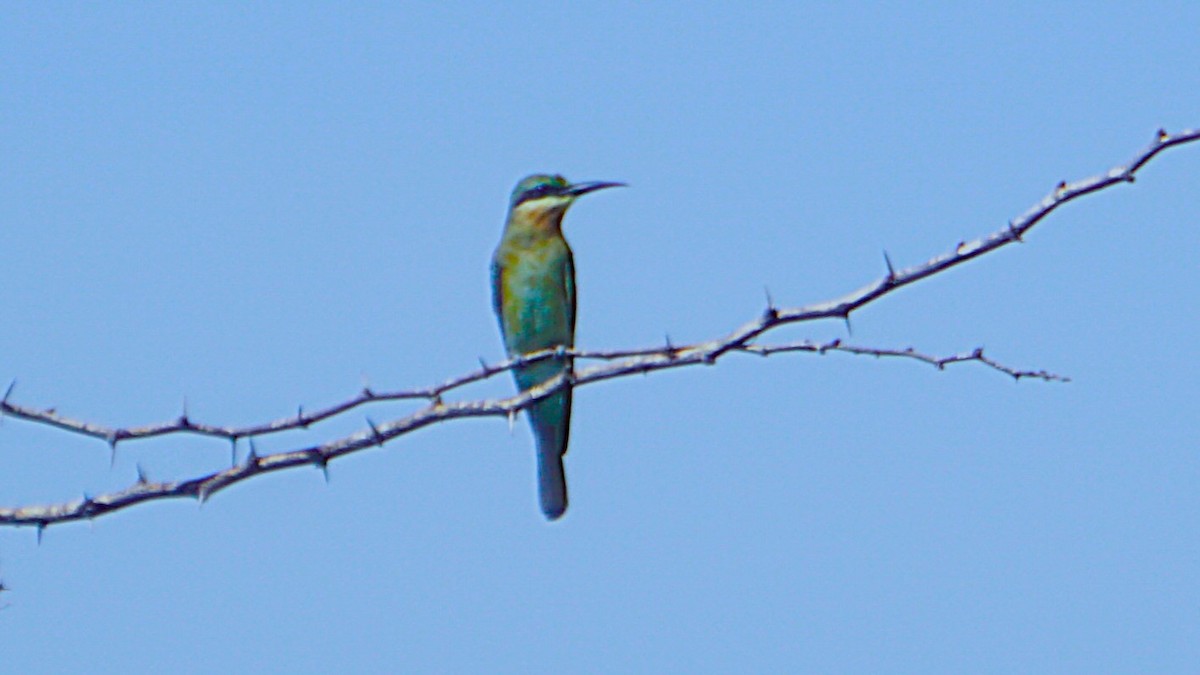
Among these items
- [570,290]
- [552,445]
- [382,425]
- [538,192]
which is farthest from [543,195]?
[382,425]

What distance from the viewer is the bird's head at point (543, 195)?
8.98 metres

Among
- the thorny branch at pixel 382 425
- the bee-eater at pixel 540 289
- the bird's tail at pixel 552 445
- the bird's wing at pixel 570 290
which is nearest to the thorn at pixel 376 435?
the thorny branch at pixel 382 425

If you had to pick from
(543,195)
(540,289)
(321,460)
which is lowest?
(321,460)

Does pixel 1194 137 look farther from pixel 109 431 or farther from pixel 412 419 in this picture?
pixel 109 431

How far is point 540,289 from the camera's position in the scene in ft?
29.1

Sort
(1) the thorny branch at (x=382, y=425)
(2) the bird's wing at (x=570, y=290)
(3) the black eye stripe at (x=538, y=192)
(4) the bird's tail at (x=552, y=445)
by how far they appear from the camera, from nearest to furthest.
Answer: (1) the thorny branch at (x=382, y=425), (4) the bird's tail at (x=552, y=445), (2) the bird's wing at (x=570, y=290), (3) the black eye stripe at (x=538, y=192)

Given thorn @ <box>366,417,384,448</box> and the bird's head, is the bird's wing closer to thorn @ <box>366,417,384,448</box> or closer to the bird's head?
the bird's head

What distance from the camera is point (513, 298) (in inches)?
351

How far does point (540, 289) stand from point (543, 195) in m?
0.59

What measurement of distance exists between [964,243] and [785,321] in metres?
0.36

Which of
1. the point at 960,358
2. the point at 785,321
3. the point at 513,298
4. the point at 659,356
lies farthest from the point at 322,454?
the point at 513,298

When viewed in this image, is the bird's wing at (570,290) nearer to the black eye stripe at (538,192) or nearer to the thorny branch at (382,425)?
the black eye stripe at (538,192)

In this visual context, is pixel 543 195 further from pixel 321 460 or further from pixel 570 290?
pixel 321 460

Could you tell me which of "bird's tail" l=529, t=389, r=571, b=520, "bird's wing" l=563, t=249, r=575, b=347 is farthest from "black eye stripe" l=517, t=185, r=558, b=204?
"bird's tail" l=529, t=389, r=571, b=520
